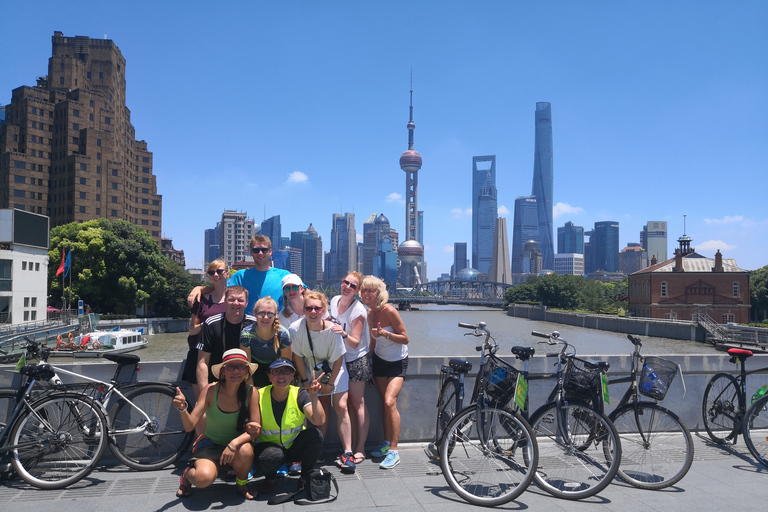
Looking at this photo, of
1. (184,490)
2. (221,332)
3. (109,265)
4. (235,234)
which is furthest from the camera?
(235,234)

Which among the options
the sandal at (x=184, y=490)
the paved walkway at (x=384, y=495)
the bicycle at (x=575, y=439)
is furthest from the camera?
the bicycle at (x=575, y=439)

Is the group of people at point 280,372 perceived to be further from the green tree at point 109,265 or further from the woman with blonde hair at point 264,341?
the green tree at point 109,265

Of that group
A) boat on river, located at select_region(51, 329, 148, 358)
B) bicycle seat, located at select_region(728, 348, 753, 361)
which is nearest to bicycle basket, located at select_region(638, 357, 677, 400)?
bicycle seat, located at select_region(728, 348, 753, 361)

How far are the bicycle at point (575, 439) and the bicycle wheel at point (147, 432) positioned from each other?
3138 mm

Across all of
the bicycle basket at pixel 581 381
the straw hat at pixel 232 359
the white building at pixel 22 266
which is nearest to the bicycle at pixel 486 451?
the bicycle basket at pixel 581 381

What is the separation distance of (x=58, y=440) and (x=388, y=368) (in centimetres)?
284

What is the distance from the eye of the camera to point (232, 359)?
13.1 ft

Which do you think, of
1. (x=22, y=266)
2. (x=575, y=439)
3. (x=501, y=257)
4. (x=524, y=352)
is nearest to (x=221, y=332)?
(x=524, y=352)

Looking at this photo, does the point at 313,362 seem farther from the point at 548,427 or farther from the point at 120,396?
the point at 548,427

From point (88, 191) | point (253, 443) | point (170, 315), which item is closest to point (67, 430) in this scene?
point (253, 443)

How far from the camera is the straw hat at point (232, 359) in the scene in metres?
4.01

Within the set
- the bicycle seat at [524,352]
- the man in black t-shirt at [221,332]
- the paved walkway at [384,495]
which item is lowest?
the paved walkway at [384,495]

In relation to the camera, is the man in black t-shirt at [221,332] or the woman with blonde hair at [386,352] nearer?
the man in black t-shirt at [221,332]

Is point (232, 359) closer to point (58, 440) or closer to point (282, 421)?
point (282, 421)
